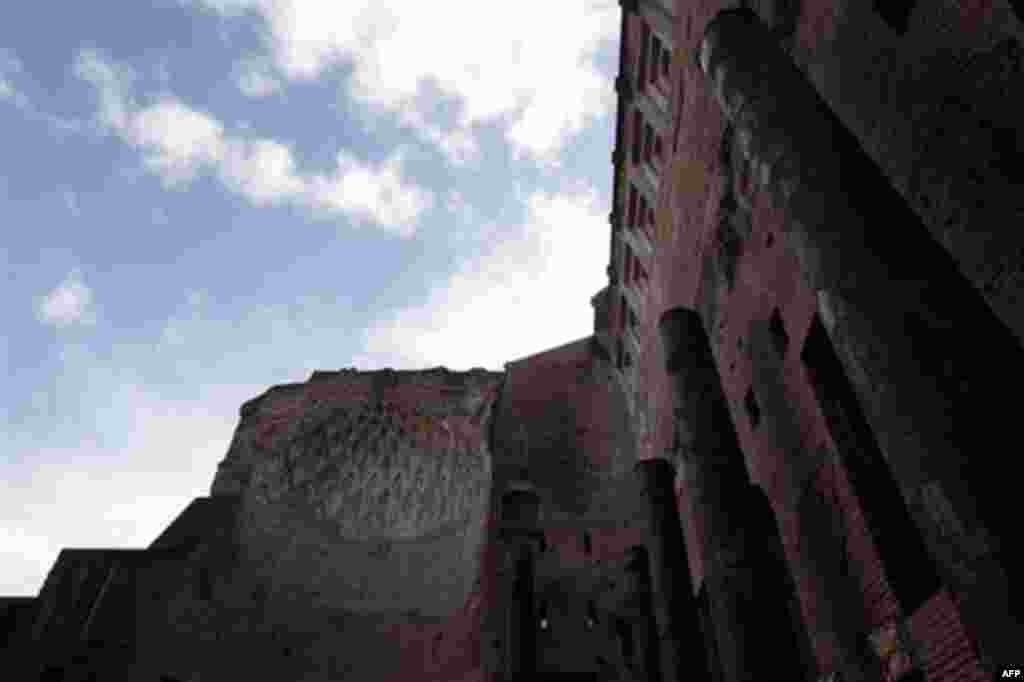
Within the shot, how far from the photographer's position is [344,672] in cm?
1608

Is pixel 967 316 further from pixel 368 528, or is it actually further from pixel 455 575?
pixel 368 528

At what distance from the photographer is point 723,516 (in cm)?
603

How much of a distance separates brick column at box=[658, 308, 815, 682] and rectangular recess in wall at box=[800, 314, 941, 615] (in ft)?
2.91

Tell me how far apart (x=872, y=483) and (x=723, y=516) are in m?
1.36

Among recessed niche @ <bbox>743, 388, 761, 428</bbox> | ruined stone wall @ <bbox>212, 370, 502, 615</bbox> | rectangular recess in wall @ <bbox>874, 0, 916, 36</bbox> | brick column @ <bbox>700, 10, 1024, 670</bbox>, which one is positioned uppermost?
ruined stone wall @ <bbox>212, 370, 502, 615</bbox>

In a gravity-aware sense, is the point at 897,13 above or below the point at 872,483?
above

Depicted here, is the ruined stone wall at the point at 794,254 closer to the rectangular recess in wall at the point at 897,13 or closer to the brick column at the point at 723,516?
the rectangular recess in wall at the point at 897,13

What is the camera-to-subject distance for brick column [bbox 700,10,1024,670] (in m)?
2.47

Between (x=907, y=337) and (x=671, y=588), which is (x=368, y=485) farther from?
(x=907, y=337)

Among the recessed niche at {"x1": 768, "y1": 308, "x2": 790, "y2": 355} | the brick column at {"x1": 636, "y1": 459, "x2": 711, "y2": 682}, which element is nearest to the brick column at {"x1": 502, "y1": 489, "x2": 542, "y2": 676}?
the brick column at {"x1": 636, "y1": 459, "x2": 711, "y2": 682}

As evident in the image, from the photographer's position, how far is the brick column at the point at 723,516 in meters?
5.27

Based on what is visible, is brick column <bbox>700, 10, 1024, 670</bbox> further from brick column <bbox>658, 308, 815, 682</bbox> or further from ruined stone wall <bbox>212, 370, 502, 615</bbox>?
ruined stone wall <bbox>212, 370, 502, 615</bbox>

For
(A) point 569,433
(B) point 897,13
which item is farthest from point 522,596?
(B) point 897,13

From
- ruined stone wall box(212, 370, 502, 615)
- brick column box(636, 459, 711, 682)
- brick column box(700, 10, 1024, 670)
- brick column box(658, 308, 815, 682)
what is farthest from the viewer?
ruined stone wall box(212, 370, 502, 615)
